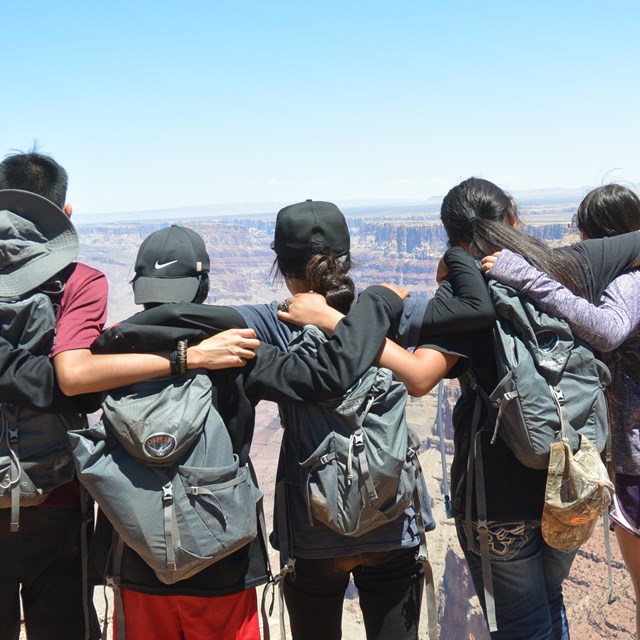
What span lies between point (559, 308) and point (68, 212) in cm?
168

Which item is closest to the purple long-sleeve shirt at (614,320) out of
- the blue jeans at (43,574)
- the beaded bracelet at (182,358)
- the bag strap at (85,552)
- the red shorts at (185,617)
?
the beaded bracelet at (182,358)

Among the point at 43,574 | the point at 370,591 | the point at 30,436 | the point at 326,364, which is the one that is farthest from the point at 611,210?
the point at 43,574

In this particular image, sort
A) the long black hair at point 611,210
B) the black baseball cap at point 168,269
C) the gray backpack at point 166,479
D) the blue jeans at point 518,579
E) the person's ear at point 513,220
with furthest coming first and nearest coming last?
the long black hair at point 611,210 < the person's ear at point 513,220 < the blue jeans at point 518,579 < the black baseball cap at point 168,269 < the gray backpack at point 166,479

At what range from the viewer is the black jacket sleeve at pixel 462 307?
6.69ft

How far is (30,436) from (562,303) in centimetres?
165

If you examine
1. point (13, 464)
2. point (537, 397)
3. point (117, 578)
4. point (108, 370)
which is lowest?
point (117, 578)

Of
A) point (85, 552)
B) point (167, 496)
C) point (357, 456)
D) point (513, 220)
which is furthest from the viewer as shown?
point (513, 220)

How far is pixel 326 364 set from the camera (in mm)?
1901

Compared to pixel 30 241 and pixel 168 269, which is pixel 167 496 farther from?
pixel 30 241

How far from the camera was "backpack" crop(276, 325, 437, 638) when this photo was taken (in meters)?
1.87

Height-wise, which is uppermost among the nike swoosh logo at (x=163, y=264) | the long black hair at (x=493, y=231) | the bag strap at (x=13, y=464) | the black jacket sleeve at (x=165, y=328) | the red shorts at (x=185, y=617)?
the long black hair at (x=493, y=231)

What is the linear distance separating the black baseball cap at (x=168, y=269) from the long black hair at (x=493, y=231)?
0.86 meters

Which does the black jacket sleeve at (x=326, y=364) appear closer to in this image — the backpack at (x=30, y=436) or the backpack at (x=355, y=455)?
the backpack at (x=355, y=455)

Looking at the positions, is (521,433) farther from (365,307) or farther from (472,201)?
(472,201)
